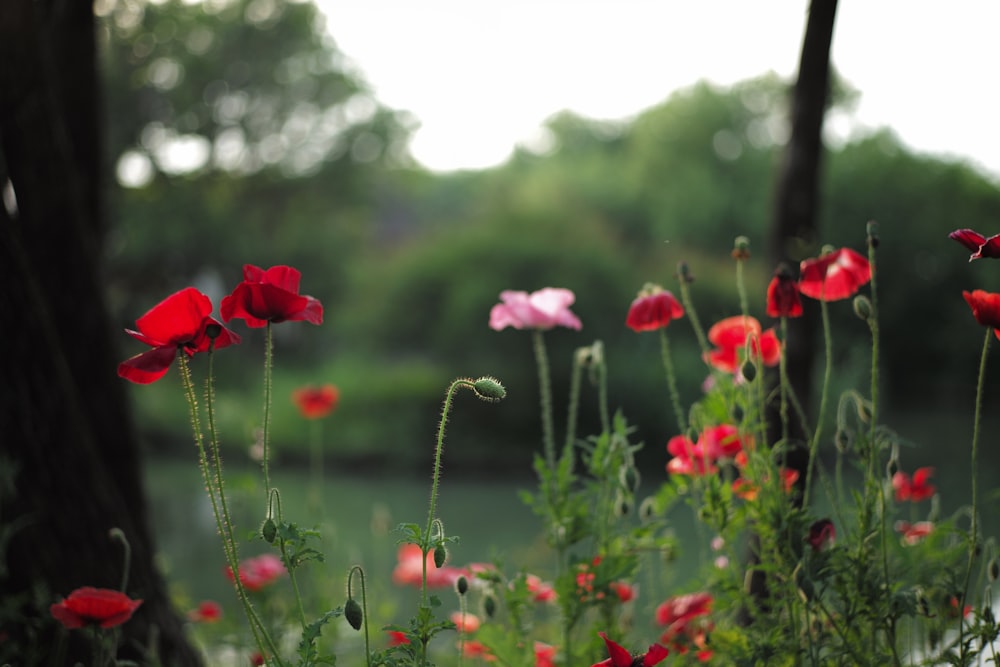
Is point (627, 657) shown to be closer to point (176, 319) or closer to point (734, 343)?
point (176, 319)

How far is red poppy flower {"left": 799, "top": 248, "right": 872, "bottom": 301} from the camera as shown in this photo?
1.55 meters

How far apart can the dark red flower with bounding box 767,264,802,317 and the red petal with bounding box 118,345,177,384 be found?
872mm

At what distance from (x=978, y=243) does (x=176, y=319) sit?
1.05m

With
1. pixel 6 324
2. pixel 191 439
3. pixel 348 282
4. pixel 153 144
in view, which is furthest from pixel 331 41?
pixel 6 324

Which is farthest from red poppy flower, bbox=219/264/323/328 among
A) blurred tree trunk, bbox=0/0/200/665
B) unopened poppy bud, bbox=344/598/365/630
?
blurred tree trunk, bbox=0/0/200/665

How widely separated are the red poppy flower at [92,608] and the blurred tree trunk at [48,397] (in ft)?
1.19

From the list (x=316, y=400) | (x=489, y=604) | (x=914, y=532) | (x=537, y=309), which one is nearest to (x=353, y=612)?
(x=489, y=604)

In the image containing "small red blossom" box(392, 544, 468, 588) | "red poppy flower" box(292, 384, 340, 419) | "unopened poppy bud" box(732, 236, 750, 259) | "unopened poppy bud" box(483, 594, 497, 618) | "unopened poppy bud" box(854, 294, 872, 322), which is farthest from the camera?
"red poppy flower" box(292, 384, 340, 419)

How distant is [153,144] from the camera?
779 inches

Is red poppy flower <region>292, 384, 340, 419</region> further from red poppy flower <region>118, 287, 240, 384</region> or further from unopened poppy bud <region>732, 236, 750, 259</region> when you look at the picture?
red poppy flower <region>118, 287, 240, 384</region>

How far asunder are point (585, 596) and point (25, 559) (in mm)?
1148

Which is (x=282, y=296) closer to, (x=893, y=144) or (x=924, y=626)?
(x=924, y=626)

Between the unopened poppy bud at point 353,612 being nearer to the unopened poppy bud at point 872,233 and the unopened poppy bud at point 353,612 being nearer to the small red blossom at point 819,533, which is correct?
the small red blossom at point 819,533

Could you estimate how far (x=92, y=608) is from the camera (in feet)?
4.63
